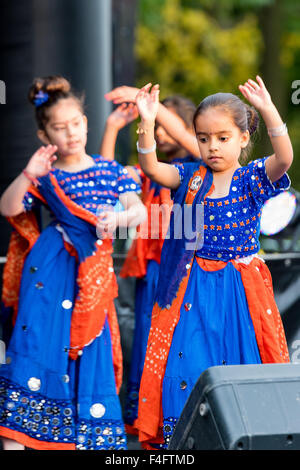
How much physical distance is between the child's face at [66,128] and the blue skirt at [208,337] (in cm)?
87

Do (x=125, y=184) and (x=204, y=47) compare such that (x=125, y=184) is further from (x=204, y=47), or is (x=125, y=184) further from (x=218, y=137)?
(x=204, y=47)

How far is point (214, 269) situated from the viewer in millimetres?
3035

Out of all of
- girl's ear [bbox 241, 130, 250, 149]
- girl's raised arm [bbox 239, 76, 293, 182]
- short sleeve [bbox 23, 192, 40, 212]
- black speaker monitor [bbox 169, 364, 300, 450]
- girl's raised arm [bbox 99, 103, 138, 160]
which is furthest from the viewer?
girl's raised arm [bbox 99, 103, 138, 160]

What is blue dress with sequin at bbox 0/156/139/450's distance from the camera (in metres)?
3.46

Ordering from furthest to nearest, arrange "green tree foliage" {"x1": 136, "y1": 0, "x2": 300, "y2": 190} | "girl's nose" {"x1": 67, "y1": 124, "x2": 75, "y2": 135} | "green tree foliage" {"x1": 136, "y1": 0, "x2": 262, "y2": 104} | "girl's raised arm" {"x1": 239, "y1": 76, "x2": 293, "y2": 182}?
"green tree foliage" {"x1": 136, "y1": 0, "x2": 262, "y2": 104}
"green tree foliage" {"x1": 136, "y1": 0, "x2": 300, "y2": 190}
"girl's nose" {"x1": 67, "y1": 124, "x2": 75, "y2": 135}
"girl's raised arm" {"x1": 239, "y1": 76, "x2": 293, "y2": 182}

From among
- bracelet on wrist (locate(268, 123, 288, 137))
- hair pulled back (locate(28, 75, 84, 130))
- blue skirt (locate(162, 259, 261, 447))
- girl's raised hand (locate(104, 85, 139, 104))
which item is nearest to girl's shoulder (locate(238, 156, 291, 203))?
bracelet on wrist (locate(268, 123, 288, 137))

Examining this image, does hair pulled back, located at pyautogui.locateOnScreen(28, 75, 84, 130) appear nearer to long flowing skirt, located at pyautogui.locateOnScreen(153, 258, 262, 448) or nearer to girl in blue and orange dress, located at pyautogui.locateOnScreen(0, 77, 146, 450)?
girl in blue and orange dress, located at pyautogui.locateOnScreen(0, 77, 146, 450)

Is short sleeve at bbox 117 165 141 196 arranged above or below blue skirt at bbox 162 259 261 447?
above

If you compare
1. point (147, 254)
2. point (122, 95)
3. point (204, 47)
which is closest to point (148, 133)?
point (122, 95)

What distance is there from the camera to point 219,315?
2.99 meters
